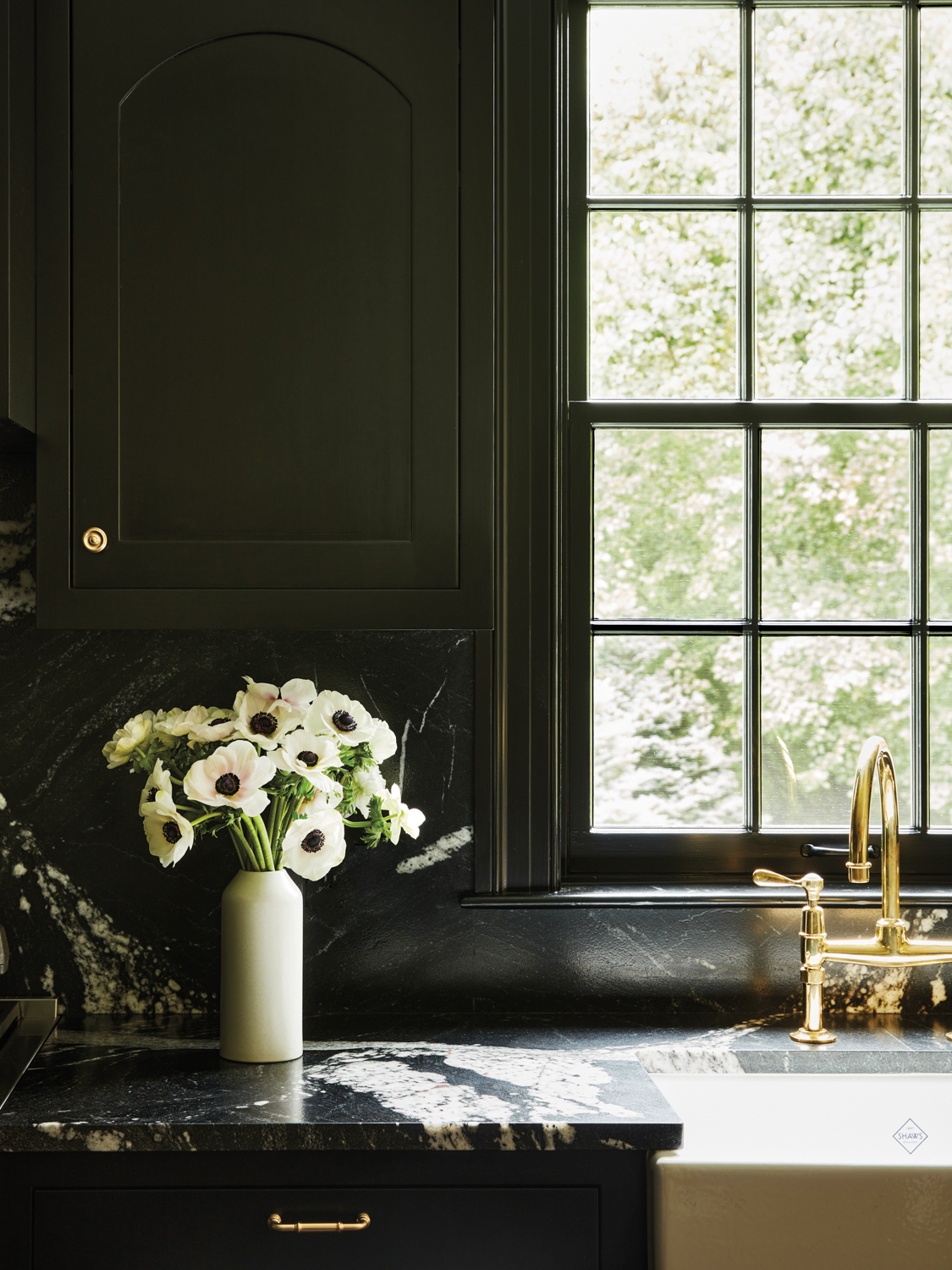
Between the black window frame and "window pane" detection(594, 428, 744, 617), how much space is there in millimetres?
27

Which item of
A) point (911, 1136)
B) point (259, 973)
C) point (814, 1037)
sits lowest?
point (911, 1136)

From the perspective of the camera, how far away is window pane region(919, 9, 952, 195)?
5.40 feet

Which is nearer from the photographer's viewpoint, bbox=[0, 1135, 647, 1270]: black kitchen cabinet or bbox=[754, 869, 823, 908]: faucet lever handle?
bbox=[0, 1135, 647, 1270]: black kitchen cabinet

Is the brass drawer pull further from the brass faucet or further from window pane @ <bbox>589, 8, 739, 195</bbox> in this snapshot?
window pane @ <bbox>589, 8, 739, 195</bbox>

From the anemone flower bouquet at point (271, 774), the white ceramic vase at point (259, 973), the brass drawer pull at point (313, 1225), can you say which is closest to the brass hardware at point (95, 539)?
the anemone flower bouquet at point (271, 774)

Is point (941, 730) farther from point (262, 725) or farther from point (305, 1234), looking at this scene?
point (305, 1234)

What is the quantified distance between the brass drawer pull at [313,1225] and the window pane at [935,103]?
5.94 ft

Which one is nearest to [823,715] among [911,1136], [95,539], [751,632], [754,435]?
[751,632]

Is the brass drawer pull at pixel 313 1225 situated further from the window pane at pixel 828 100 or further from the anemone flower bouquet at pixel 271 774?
the window pane at pixel 828 100

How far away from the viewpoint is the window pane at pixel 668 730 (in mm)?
1667

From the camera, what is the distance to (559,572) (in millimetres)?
1621

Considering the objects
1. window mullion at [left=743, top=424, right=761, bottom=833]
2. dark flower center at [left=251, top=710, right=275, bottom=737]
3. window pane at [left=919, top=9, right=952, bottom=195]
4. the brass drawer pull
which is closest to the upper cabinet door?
dark flower center at [left=251, top=710, right=275, bottom=737]

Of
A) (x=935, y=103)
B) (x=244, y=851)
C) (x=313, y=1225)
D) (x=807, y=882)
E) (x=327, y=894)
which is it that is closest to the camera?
(x=313, y=1225)

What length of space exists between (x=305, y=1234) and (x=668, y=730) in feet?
3.08
